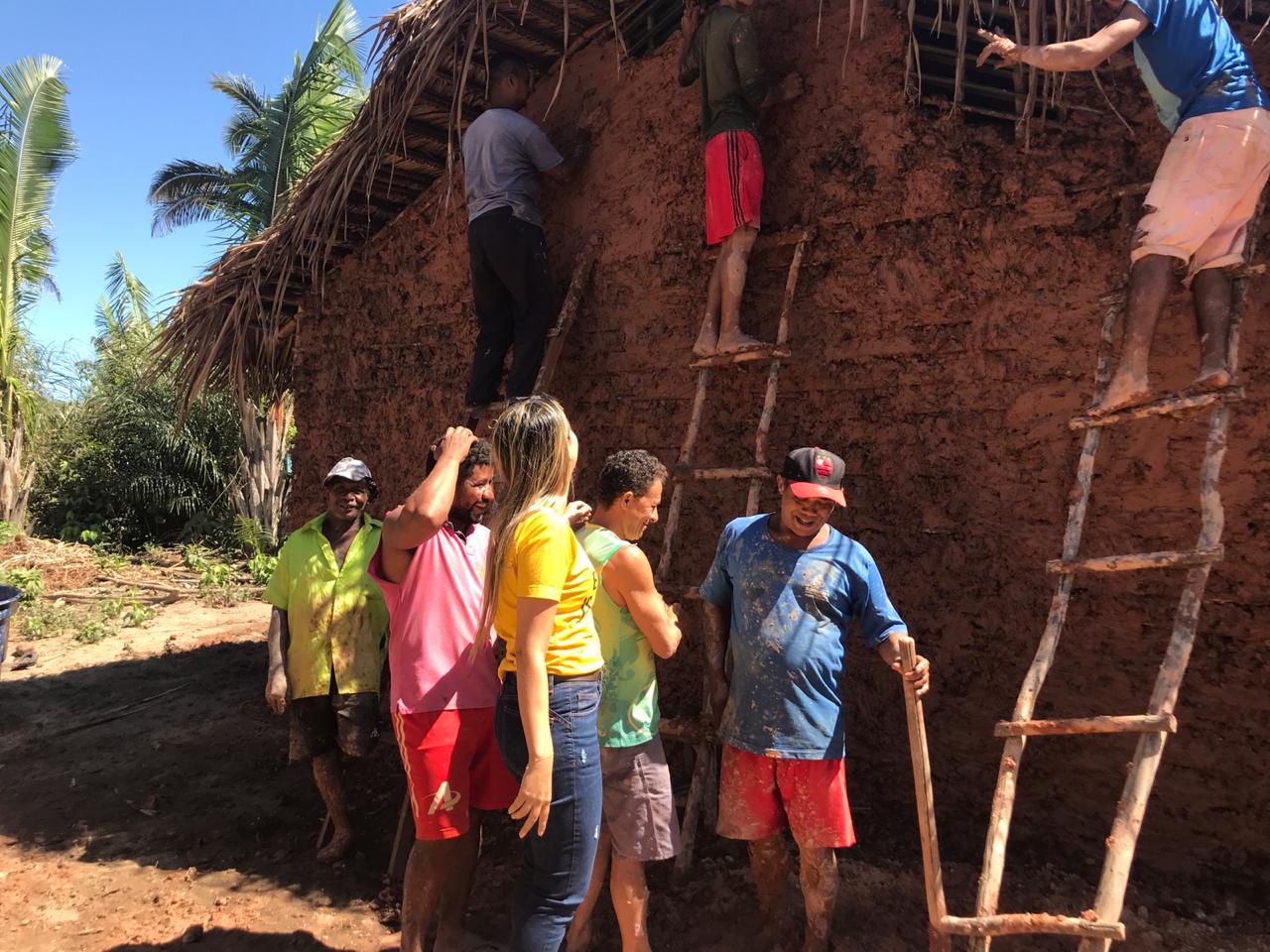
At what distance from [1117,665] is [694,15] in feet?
9.26

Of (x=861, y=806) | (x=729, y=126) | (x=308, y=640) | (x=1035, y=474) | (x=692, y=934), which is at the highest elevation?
(x=729, y=126)

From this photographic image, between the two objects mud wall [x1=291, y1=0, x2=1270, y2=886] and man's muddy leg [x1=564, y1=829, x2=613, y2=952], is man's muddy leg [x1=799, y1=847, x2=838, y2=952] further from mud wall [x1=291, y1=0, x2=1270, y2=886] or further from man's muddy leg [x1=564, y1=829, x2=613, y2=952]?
mud wall [x1=291, y1=0, x2=1270, y2=886]

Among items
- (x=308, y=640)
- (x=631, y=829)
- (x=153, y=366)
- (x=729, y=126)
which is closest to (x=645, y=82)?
(x=729, y=126)

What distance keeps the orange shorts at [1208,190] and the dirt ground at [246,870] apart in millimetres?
1900

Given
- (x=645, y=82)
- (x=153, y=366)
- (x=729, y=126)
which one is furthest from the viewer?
(x=153, y=366)

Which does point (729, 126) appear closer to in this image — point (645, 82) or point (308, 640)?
point (645, 82)

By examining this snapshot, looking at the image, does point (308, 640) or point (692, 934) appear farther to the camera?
point (308, 640)

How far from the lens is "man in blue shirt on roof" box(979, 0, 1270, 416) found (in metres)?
2.39

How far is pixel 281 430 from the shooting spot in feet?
43.2

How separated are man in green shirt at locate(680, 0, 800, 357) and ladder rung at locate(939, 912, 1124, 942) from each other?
191 centimetres

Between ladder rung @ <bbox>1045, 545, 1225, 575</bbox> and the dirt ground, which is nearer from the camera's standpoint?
ladder rung @ <bbox>1045, 545, 1225, 575</bbox>

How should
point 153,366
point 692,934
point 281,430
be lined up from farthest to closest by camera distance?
point 281,430 < point 153,366 < point 692,934

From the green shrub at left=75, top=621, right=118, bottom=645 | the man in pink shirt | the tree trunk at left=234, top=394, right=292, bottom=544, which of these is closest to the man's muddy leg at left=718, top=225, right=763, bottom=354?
the man in pink shirt

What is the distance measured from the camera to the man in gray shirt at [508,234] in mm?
3787
